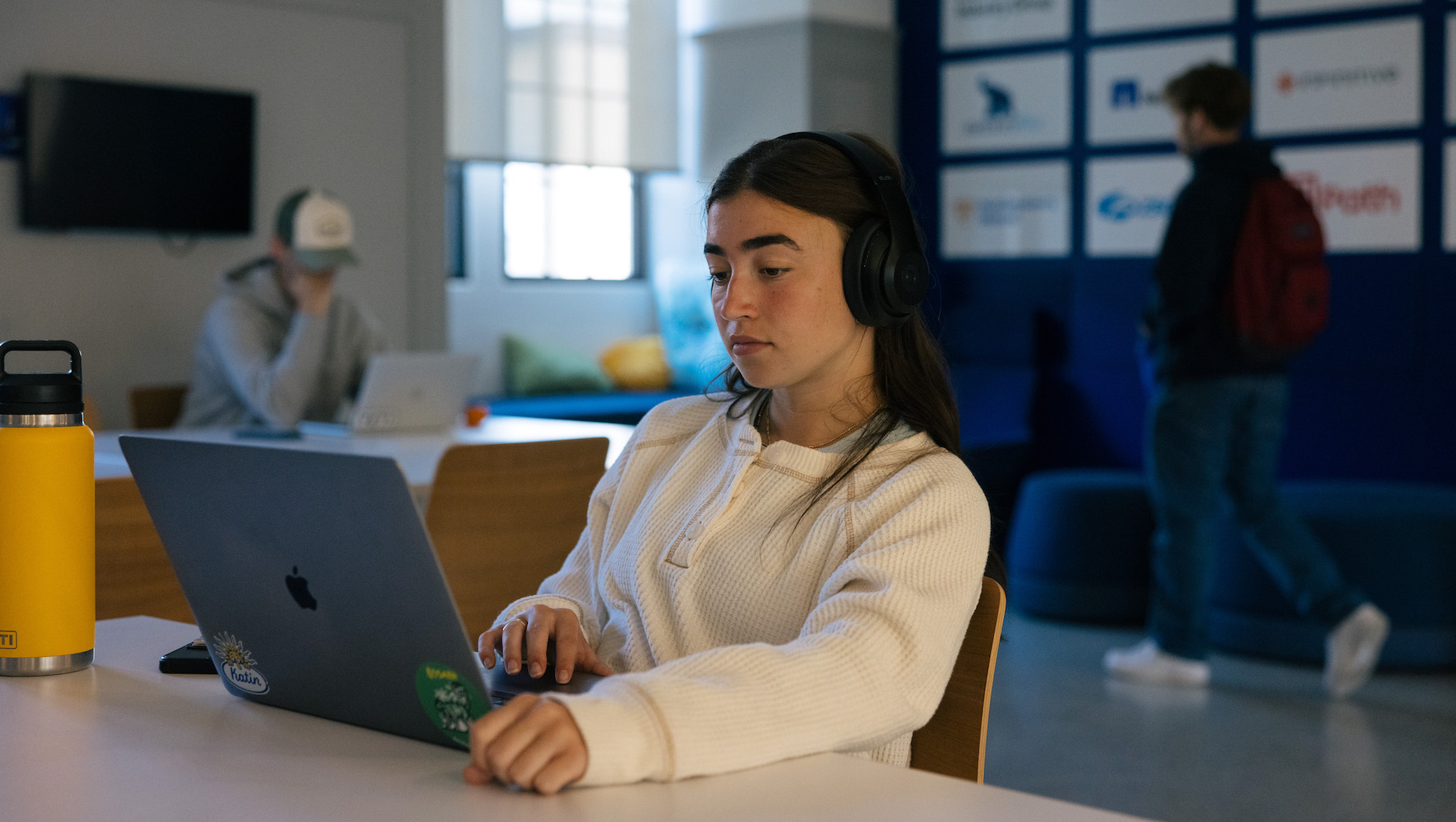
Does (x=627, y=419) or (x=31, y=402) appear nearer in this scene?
(x=31, y=402)

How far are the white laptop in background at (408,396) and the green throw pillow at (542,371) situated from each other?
2718 millimetres

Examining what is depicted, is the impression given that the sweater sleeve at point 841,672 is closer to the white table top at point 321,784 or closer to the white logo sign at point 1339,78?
the white table top at point 321,784

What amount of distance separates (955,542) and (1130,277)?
5.19 meters

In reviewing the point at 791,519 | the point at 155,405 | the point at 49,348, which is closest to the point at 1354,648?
the point at 791,519

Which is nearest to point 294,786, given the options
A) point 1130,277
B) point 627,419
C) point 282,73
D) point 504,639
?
point 504,639

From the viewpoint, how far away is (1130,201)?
19.9ft

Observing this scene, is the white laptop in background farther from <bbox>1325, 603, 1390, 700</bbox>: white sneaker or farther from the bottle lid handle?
<bbox>1325, 603, 1390, 700</bbox>: white sneaker

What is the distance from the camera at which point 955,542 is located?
3.77 ft

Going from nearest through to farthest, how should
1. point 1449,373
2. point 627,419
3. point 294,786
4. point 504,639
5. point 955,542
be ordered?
1. point 294,786
2. point 955,542
3. point 504,639
4. point 1449,373
5. point 627,419

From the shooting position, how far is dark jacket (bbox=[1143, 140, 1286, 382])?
376cm

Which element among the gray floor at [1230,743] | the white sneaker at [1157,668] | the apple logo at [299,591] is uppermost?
the apple logo at [299,591]

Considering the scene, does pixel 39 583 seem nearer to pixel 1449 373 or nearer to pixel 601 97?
pixel 1449 373

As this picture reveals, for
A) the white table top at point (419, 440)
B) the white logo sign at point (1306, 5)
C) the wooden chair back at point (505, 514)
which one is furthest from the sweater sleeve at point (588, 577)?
the white logo sign at point (1306, 5)

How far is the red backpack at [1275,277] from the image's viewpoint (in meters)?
3.73
